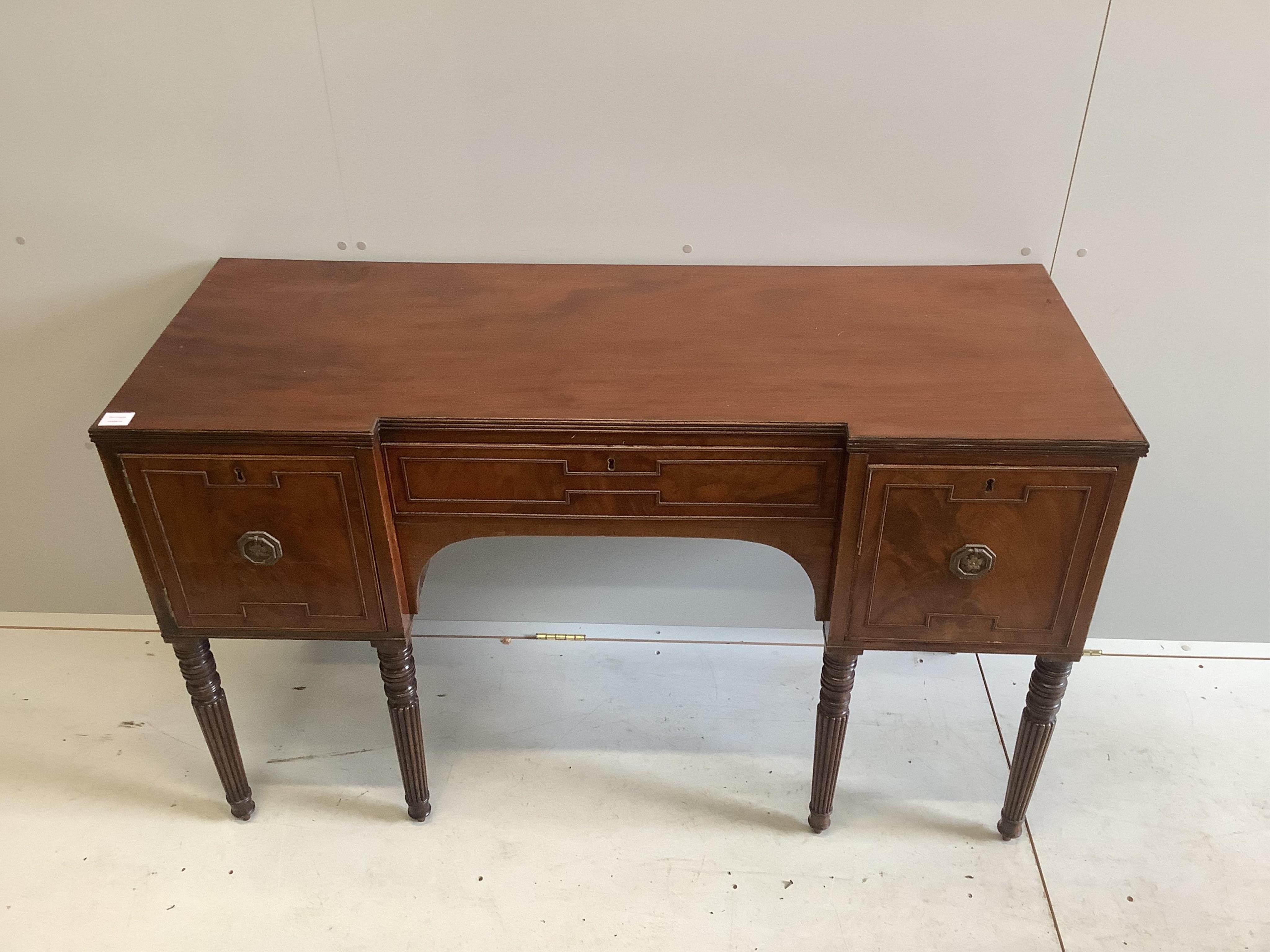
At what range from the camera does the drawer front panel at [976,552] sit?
1295 mm

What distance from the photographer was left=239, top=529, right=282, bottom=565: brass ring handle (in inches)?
54.4

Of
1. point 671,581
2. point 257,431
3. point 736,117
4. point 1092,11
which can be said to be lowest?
point 671,581

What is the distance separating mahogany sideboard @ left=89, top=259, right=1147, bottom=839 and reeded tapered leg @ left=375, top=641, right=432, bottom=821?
10 millimetres

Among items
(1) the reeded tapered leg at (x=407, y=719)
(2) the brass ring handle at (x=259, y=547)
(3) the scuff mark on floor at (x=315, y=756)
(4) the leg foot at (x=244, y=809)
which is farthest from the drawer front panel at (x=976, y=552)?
(4) the leg foot at (x=244, y=809)

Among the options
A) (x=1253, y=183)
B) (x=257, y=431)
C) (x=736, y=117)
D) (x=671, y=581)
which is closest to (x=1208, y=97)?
(x=1253, y=183)

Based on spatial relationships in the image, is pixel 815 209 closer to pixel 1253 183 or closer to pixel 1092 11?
pixel 1092 11

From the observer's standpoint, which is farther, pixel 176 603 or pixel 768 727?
pixel 768 727

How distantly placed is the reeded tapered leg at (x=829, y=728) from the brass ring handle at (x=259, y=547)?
0.79 meters

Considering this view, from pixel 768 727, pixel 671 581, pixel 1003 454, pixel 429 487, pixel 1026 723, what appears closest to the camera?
pixel 1003 454

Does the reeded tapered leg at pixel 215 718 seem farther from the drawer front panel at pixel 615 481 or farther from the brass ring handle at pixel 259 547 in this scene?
the drawer front panel at pixel 615 481

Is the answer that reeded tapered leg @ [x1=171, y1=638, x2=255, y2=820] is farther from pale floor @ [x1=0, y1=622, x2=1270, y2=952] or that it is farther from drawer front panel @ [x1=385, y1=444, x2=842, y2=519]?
drawer front panel @ [x1=385, y1=444, x2=842, y2=519]

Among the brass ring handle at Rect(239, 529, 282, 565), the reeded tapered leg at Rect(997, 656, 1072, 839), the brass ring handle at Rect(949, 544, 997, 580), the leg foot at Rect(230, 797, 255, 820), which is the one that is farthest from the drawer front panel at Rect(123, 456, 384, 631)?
the reeded tapered leg at Rect(997, 656, 1072, 839)

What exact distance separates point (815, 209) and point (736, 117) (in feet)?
0.65

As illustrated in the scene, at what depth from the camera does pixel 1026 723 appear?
159 centimetres
